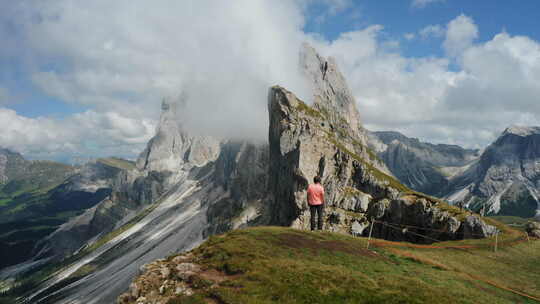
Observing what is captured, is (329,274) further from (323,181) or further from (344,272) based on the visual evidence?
(323,181)

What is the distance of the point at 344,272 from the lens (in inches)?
928

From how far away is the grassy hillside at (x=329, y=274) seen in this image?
810 inches

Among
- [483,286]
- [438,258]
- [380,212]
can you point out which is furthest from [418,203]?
[483,286]

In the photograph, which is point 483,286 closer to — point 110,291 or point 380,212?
point 380,212

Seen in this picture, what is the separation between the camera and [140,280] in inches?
1088

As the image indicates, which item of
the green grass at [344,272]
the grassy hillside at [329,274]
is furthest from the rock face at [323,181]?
the grassy hillside at [329,274]

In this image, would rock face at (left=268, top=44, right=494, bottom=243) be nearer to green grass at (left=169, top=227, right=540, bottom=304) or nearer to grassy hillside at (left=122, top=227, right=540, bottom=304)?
green grass at (left=169, top=227, right=540, bottom=304)

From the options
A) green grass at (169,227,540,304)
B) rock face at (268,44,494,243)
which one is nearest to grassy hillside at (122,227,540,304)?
green grass at (169,227,540,304)

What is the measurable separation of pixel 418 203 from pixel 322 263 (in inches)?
3098

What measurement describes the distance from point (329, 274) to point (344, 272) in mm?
1460

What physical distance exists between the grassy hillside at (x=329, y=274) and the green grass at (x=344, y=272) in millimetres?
64

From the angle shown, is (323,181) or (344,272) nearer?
(344,272)

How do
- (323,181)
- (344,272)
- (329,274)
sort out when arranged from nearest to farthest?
(329,274) < (344,272) < (323,181)

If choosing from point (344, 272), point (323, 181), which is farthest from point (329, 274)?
point (323, 181)
